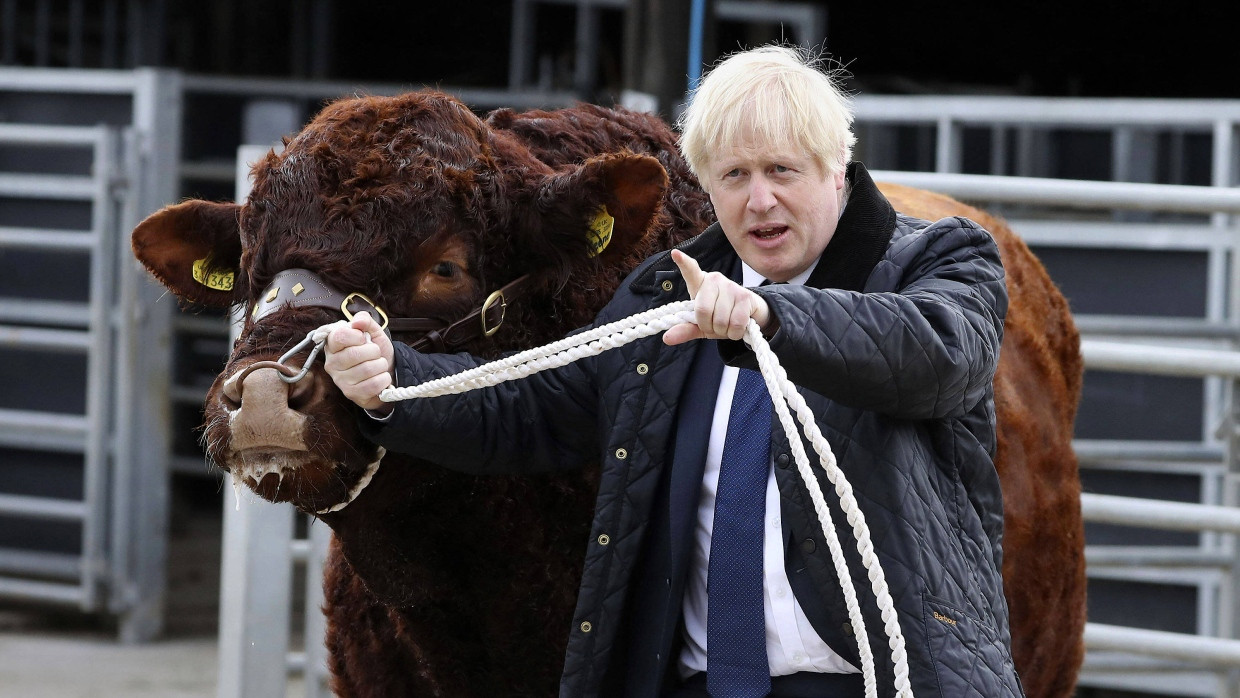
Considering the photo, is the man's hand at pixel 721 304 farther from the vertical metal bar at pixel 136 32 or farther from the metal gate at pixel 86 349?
the vertical metal bar at pixel 136 32

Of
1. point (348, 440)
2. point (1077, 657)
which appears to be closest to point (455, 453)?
point (348, 440)

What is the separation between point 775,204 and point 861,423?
36 cm

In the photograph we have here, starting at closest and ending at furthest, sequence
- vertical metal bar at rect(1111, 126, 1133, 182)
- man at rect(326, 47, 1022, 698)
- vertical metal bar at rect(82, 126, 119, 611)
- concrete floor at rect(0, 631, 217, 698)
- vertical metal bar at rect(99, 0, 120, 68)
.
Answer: man at rect(326, 47, 1022, 698) → concrete floor at rect(0, 631, 217, 698) → vertical metal bar at rect(82, 126, 119, 611) → vertical metal bar at rect(1111, 126, 1133, 182) → vertical metal bar at rect(99, 0, 120, 68)

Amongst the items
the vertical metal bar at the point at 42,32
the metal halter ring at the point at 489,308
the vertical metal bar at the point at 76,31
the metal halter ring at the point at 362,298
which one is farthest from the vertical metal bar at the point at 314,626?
the vertical metal bar at the point at 42,32

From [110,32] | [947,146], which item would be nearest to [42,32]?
[110,32]

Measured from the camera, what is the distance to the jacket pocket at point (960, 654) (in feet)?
6.36

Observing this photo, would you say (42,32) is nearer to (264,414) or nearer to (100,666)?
(100,666)

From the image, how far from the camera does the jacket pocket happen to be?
6.36 feet

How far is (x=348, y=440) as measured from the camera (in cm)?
219

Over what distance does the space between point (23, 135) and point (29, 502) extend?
1.75 meters

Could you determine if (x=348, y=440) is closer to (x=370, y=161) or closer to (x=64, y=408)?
(x=370, y=161)

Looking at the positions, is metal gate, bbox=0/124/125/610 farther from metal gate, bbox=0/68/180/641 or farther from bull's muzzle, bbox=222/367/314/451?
bull's muzzle, bbox=222/367/314/451

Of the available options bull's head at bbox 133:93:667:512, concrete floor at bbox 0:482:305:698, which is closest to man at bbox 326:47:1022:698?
bull's head at bbox 133:93:667:512

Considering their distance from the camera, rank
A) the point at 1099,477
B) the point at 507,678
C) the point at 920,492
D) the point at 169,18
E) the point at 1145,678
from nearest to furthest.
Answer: the point at 920,492, the point at 507,678, the point at 1145,678, the point at 1099,477, the point at 169,18
